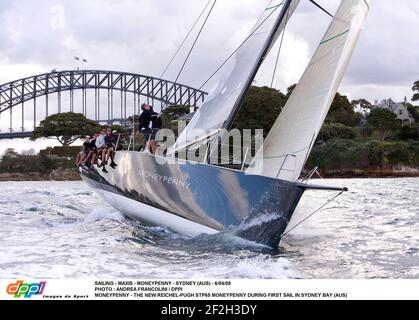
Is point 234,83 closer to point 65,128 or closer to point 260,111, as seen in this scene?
point 260,111

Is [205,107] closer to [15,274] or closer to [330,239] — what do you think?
[330,239]

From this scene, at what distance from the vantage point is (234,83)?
10.4 meters

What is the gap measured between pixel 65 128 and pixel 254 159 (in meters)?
61.0

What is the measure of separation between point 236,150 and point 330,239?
221 cm

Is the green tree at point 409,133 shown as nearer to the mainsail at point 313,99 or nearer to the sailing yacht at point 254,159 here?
the sailing yacht at point 254,159

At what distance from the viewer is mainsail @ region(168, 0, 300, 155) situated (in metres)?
10.1

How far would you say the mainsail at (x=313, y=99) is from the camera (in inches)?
359

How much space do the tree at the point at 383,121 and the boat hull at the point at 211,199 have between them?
55.8 metres

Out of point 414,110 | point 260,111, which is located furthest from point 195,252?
point 414,110

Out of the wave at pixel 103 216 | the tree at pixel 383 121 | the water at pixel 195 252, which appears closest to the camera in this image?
the water at pixel 195 252

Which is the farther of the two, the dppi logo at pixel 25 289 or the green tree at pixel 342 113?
the green tree at pixel 342 113

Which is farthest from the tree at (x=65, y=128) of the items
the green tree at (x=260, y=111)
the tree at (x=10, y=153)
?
the green tree at (x=260, y=111)

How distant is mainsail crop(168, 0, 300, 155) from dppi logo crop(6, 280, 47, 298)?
4794 mm

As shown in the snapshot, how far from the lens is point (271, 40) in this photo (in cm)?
1014
